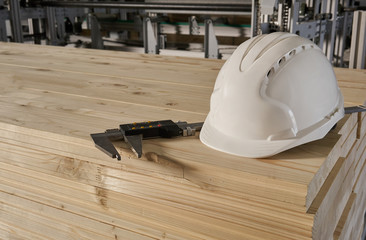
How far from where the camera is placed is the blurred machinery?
292 cm

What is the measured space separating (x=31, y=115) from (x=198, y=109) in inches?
15.8

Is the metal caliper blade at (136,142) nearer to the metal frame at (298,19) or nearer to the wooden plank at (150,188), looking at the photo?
the wooden plank at (150,188)

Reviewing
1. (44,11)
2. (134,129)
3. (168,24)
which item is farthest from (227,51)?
(134,129)

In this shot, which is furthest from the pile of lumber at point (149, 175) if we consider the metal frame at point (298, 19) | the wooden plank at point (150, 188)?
the metal frame at point (298, 19)

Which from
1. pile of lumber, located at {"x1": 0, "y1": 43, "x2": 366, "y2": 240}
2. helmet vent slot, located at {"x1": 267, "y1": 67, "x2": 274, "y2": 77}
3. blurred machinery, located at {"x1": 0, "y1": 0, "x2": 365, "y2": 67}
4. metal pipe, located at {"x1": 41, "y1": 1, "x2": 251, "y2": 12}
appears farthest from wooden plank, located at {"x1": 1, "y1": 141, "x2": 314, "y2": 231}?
metal pipe, located at {"x1": 41, "y1": 1, "x2": 251, "y2": 12}

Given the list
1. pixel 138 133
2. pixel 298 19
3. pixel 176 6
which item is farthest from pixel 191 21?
pixel 138 133

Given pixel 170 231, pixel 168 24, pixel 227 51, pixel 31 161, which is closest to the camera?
pixel 170 231

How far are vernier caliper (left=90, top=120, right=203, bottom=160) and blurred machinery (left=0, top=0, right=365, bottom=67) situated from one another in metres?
2.02

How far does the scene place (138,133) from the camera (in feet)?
2.63

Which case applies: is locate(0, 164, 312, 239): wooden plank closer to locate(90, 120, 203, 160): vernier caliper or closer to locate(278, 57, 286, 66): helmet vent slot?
locate(90, 120, 203, 160): vernier caliper

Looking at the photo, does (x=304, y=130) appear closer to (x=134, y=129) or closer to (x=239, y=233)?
(x=239, y=233)

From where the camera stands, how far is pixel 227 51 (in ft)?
12.8

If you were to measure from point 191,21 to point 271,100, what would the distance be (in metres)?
3.49

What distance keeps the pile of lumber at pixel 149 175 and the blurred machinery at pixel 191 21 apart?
1.71 m
